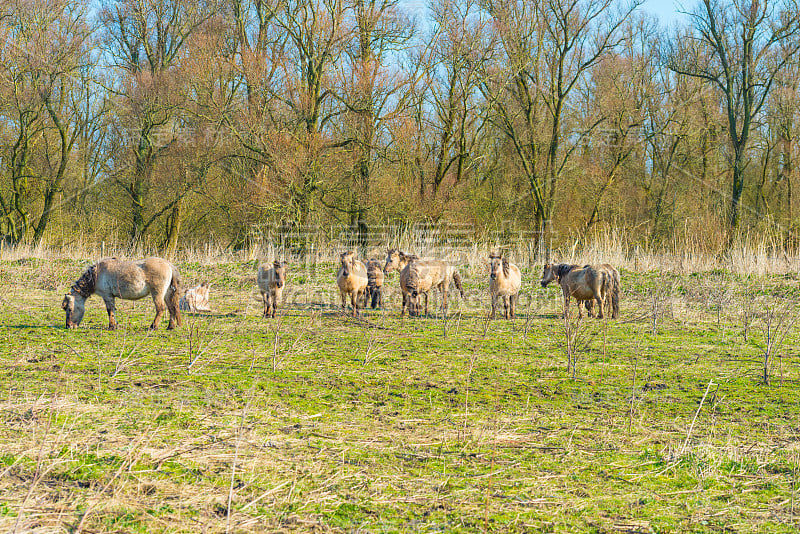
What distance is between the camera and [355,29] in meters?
22.9

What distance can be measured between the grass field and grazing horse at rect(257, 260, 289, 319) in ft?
5.82

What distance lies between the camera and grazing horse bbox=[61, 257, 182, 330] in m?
9.20

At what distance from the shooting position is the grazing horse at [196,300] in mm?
12078

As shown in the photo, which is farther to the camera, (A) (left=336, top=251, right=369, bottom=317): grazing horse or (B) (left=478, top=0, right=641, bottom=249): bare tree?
(B) (left=478, top=0, right=641, bottom=249): bare tree

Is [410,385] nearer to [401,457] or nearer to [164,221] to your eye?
[401,457]

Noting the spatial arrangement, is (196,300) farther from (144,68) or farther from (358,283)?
(144,68)

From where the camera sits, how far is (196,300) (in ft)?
40.1

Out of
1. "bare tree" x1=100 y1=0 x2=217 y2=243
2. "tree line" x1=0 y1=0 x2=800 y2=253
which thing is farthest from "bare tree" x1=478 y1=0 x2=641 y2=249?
"bare tree" x1=100 y1=0 x2=217 y2=243

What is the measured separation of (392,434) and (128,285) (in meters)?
5.78

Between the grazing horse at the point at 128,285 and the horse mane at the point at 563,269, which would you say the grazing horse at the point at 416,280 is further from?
the grazing horse at the point at 128,285

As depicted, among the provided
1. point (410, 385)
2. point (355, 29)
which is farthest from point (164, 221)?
point (410, 385)

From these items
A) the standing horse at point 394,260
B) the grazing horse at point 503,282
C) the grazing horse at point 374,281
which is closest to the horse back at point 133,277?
the grazing horse at point 374,281

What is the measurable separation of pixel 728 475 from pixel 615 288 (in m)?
7.73

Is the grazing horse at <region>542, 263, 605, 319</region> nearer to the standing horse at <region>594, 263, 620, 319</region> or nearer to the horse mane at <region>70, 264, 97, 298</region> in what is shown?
the standing horse at <region>594, 263, 620, 319</region>
